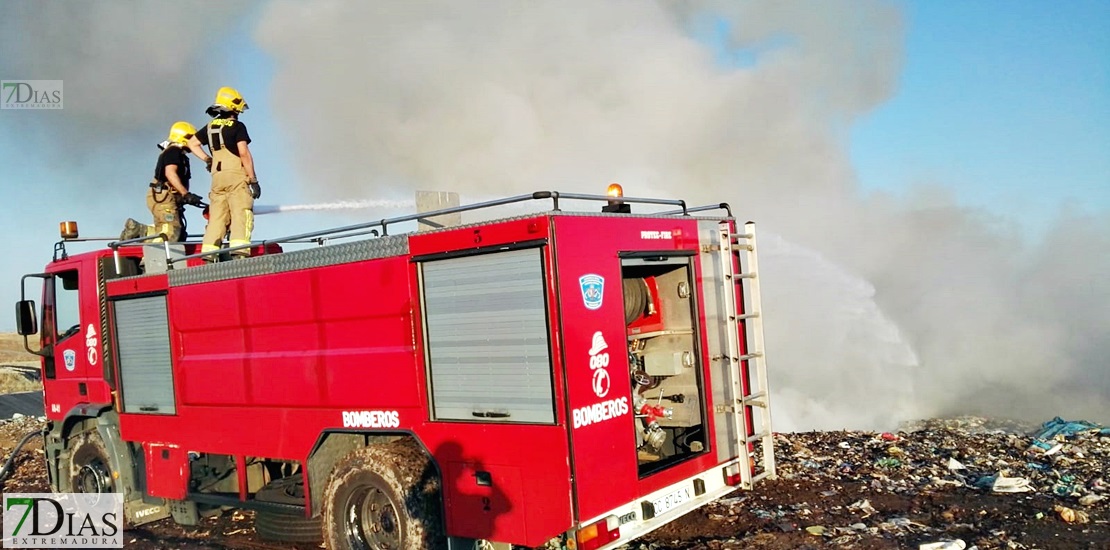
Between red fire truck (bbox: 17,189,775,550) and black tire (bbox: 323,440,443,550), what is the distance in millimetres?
15

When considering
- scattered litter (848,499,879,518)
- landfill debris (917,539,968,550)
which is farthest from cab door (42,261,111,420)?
landfill debris (917,539,968,550)

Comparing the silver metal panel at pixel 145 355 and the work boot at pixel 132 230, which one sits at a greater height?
the work boot at pixel 132 230

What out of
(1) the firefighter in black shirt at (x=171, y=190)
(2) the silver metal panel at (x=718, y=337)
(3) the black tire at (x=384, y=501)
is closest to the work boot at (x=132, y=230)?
(1) the firefighter in black shirt at (x=171, y=190)

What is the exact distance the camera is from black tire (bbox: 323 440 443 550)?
527 centimetres

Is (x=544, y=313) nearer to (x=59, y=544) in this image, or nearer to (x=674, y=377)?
(x=674, y=377)

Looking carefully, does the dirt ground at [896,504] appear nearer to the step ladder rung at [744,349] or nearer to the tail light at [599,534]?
the step ladder rung at [744,349]

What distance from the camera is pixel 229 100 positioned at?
310 inches

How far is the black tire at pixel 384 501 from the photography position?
17.3ft

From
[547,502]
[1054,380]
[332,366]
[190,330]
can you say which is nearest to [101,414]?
[190,330]

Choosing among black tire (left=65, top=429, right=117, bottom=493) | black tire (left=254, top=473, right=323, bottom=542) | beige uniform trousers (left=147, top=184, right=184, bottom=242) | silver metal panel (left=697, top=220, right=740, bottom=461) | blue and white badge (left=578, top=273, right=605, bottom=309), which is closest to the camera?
blue and white badge (left=578, top=273, right=605, bottom=309)

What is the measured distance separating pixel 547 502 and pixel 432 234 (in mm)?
1890

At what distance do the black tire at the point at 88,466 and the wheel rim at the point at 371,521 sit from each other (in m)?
3.76

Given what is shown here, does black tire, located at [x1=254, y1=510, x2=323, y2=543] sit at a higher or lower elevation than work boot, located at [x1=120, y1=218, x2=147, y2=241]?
lower

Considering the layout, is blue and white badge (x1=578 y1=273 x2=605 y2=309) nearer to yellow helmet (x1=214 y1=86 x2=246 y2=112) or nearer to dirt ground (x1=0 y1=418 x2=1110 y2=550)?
dirt ground (x1=0 y1=418 x2=1110 y2=550)
